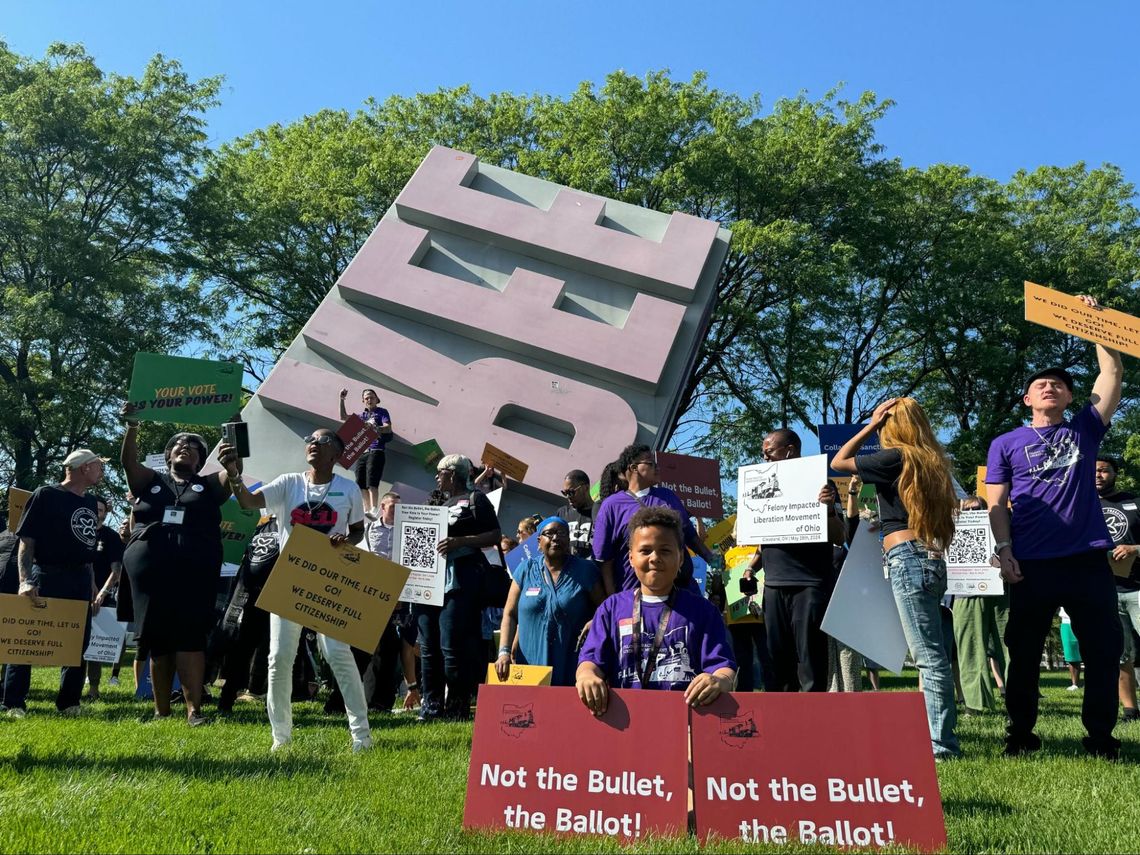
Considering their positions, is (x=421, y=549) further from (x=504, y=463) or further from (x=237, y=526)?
(x=504, y=463)

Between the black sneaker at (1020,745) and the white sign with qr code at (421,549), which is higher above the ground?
the white sign with qr code at (421,549)

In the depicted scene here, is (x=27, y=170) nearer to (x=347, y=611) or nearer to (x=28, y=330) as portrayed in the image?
(x=28, y=330)

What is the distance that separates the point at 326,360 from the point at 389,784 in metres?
12.6

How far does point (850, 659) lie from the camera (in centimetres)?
666

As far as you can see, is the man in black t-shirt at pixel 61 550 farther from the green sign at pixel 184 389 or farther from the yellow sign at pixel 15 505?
the yellow sign at pixel 15 505

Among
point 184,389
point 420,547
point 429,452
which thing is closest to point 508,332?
point 429,452

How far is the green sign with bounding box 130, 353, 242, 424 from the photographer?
8.83m

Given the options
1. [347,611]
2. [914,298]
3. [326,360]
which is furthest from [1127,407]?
[347,611]

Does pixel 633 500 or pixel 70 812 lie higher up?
pixel 633 500

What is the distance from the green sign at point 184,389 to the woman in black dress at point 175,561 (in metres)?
1.95

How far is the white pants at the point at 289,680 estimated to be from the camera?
17.5 feet

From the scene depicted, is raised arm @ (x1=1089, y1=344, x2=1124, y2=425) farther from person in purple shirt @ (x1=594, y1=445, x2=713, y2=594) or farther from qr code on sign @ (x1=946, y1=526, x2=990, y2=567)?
qr code on sign @ (x1=946, y1=526, x2=990, y2=567)

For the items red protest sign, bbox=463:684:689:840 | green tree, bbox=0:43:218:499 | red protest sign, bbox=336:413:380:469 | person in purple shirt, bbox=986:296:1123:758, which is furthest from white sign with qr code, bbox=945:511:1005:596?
green tree, bbox=0:43:218:499

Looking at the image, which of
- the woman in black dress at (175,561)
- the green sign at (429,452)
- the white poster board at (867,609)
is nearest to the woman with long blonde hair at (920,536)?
the white poster board at (867,609)
